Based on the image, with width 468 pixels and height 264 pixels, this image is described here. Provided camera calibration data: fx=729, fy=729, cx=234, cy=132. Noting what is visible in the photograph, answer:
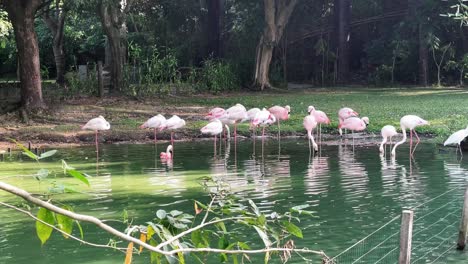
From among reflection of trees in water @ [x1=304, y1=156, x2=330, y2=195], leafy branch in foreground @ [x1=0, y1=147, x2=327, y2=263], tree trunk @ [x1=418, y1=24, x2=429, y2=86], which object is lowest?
reflection of trees in water @ [x1=304, y1=156, x2=330, y2=195]

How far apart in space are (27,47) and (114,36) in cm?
534

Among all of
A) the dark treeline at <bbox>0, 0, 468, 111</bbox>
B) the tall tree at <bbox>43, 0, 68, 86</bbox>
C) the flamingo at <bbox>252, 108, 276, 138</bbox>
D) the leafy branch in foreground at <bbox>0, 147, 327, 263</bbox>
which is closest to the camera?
the leafy branch in foreground at <bbox>0, 147, 327, 263</bbox>

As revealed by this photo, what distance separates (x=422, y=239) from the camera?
727 centimetres

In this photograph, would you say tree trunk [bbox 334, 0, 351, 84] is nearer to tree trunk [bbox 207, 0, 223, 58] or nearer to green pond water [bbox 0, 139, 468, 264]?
tree trunk [bbox 207, 0, 223, 58]

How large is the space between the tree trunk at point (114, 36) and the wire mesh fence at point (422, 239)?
16.0 metres

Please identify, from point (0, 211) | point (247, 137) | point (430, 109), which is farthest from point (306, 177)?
point (430, 109)

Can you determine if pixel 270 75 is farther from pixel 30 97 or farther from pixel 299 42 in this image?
pixel 30 97

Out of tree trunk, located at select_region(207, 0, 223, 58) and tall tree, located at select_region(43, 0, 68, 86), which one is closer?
tall tree, located at select_region(43, 0, 68, 86)

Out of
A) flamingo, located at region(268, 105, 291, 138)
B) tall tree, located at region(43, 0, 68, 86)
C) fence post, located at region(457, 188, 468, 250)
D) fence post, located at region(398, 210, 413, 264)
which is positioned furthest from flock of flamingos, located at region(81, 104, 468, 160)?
tall tree, located at region(43, 0, 68, 86)

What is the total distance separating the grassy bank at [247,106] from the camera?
17125 millimetres

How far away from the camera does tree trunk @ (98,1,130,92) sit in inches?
Answer: 915

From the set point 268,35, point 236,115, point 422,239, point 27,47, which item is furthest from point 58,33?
point 422,239

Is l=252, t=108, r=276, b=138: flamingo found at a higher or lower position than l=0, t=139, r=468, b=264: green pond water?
higher

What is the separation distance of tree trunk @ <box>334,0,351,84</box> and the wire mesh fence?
79.8 feet
